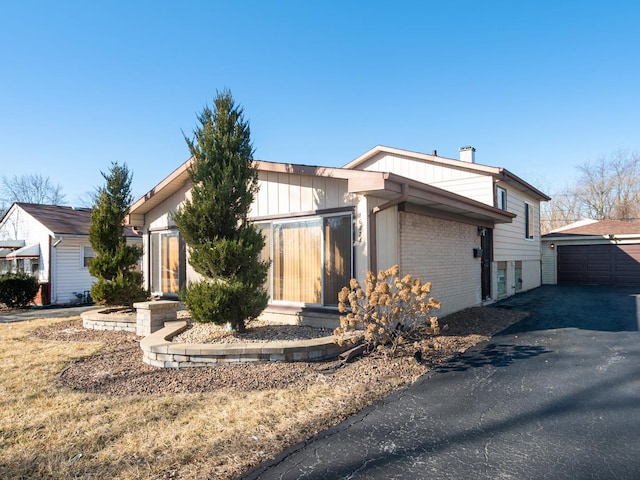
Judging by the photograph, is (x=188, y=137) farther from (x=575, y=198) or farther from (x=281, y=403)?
(x=575, y=198)

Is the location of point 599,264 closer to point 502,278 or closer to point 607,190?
point 502,278

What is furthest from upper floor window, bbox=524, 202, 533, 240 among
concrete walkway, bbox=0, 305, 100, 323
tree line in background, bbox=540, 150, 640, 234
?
tree line in background, bbox=540, 150, 640, 234

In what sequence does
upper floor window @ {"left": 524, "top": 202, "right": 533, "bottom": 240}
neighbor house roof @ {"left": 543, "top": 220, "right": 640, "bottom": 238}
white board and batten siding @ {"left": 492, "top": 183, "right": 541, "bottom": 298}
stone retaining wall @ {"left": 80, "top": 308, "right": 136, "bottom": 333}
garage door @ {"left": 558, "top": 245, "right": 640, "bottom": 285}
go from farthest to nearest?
neighbor house roof @ {"left": 543, "top": 220, "right": 640, "bottom": 238}
garage door @ {"left": 558, "top": 245, "right": 640, "bottom": 285}
upper floor window @ {"left": 524, "top": 202, "right": 533, "bottom": 240}
white board and batten siding @ {"left": 492, "top": 183, "right": 541, "bottom": 298}
stone retaining wall @ {"left": 80, "top": 308, "right": 136, "bottom": 333}

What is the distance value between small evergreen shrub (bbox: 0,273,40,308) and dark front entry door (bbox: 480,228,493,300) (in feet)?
52.2

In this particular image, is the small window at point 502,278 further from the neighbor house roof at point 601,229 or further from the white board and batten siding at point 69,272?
the white board and batten siding at point 69,272

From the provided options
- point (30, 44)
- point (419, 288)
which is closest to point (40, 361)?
point (419, 288)

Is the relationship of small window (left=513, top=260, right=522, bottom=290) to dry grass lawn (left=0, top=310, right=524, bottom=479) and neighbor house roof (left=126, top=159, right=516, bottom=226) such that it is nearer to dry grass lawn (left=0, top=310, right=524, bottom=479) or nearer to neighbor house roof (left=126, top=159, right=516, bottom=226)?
neighbor house roof (left=126, top=159, right=516, bottom=226)

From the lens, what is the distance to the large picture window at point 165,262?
10.4 m

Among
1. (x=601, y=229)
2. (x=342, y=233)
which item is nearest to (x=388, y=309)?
(x=342, y=233)

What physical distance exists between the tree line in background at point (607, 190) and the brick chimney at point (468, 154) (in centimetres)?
2543

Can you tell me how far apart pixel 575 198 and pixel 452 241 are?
32855 mm

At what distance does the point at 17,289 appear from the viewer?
13945 mm

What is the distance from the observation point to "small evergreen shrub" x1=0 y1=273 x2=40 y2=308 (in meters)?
13.8

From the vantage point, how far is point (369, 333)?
5.52 m
